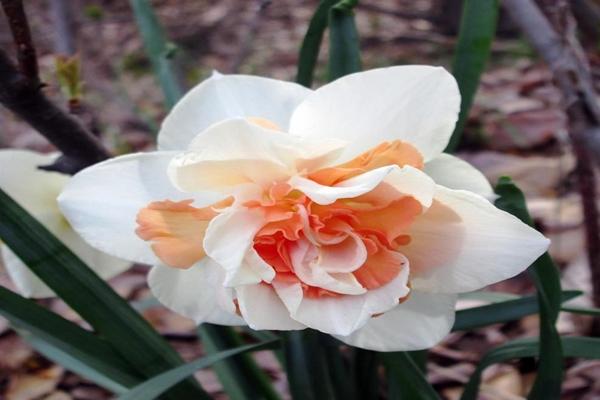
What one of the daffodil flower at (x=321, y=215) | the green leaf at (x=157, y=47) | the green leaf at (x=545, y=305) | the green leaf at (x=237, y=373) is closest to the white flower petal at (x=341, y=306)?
the daffodil flower at (x=321, y=215)

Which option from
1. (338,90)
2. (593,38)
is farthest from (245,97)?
(593,38)

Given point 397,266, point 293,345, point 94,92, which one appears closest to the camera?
point 397,266

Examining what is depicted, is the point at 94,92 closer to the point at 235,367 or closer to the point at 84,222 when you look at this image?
the point at 235,367

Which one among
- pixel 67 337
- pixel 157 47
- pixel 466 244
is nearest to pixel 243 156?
pixel 466 244

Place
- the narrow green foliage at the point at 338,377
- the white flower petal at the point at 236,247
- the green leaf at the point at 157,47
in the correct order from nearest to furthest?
the white flower petal at the point at 236,247 < the narrow green foliage at the point at 338,377 < the green leaf at the point at 157,47

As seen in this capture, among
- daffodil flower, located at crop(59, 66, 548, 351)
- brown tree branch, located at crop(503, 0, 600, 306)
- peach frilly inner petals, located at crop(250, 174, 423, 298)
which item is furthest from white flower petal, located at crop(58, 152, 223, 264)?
brown tree branch, located at crop(503, 0, 600, 306)

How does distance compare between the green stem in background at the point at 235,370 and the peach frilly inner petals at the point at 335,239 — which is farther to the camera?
the green stem in background at the point at 235,370

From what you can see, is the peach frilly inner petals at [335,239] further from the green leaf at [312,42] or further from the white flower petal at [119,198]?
the green leaf at [312,42]
